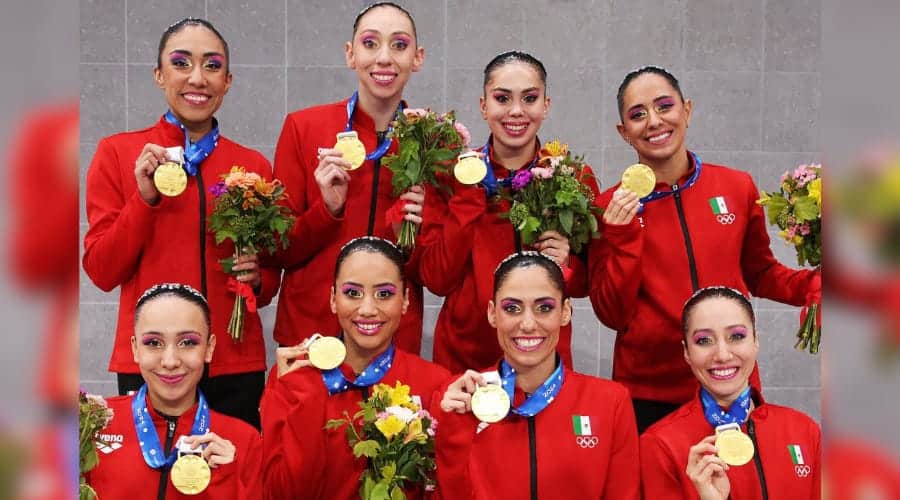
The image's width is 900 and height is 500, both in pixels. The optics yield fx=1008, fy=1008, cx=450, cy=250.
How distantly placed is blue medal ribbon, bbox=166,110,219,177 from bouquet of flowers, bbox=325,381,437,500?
115cm

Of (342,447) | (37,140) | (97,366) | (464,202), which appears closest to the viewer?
(37,140)

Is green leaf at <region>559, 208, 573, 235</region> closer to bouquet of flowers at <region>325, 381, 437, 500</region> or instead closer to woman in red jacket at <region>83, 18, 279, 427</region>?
bouquet of flowers at <region>325, 381, 437, 500</region>

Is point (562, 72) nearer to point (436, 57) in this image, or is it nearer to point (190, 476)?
point (436, 57)

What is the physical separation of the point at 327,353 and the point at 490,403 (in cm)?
61

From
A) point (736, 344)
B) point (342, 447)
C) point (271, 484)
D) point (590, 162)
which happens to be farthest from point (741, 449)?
point (590, 162)

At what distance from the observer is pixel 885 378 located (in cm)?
66

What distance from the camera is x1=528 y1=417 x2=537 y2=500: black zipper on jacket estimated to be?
3283 mm

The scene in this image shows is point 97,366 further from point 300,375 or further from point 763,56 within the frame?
point 763,56

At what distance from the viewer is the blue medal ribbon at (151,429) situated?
330cm

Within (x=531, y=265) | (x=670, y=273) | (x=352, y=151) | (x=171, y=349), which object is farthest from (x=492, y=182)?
(x=171, y=349)

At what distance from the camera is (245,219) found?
364 cm

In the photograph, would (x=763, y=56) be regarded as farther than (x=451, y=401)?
Yes

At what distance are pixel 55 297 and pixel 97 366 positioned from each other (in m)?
5.29

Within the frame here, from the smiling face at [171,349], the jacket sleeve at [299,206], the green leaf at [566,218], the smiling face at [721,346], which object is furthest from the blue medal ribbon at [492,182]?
the smiling face at [171,349]
